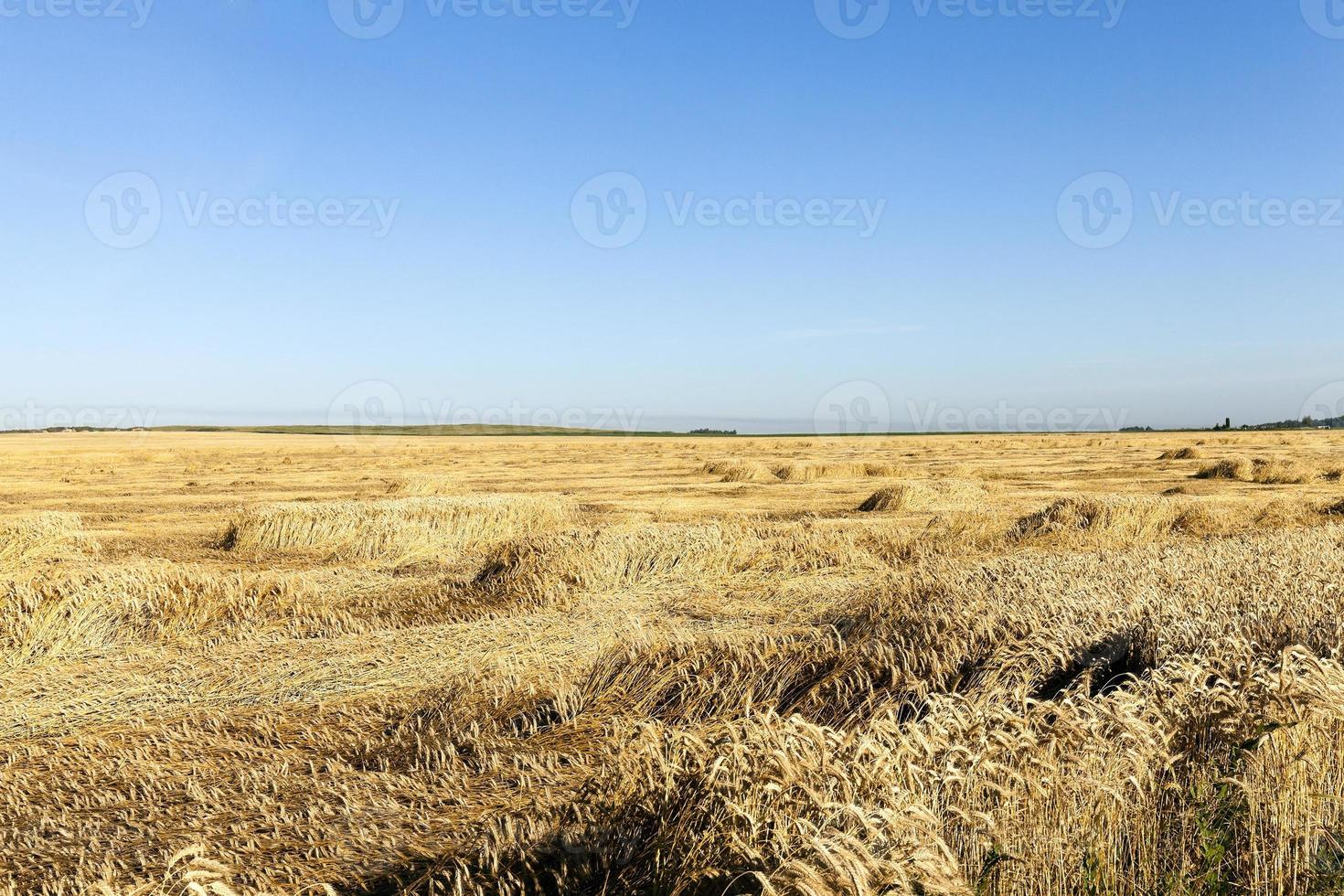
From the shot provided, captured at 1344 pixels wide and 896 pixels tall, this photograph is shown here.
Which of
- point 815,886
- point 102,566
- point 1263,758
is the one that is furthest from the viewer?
point 102,566

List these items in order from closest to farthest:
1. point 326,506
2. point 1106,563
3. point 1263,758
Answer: point 1263,758 < point 1106,563 < point 326,506

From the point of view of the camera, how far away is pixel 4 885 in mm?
3898

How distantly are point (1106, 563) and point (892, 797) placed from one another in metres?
7.37

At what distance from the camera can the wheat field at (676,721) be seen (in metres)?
3.40

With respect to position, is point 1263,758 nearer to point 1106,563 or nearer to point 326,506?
point 1106,563

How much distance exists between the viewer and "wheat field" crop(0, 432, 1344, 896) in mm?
3398

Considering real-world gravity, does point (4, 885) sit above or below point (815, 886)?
below

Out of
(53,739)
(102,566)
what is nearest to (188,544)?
(102,566)

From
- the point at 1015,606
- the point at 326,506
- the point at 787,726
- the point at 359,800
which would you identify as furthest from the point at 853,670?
the point at 326,506

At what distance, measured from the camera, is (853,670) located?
6246mm

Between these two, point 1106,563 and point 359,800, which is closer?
point 359,800

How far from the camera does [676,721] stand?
6.04 m

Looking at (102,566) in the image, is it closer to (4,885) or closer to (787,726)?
(4,885)

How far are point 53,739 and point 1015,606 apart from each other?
764cm
